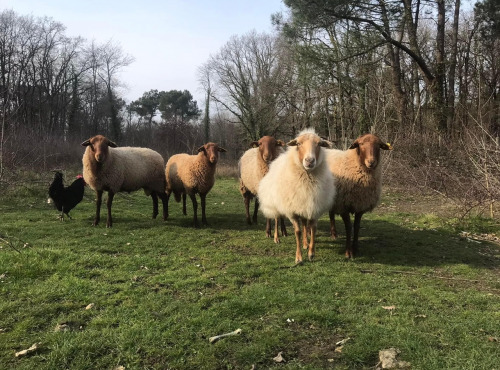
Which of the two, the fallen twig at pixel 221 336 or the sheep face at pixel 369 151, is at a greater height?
the sheep face at pixel 369 151

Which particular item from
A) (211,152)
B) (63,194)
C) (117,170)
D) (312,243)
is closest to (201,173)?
(211,152)

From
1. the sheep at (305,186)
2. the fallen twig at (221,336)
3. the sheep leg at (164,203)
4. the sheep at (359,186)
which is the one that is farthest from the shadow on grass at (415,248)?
the sheep leg at (164,203)

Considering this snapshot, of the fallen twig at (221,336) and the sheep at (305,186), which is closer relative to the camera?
the fallen twig at (221,336)

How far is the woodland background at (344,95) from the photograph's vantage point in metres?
14.1

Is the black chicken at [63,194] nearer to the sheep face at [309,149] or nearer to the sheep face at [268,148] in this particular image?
the sheep face at [268,148]

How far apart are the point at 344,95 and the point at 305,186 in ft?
68.6

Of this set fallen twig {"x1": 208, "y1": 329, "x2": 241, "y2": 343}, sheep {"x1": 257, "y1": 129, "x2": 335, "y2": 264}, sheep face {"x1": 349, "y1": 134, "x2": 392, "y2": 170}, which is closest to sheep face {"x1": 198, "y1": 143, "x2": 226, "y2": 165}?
sheep {"x1": 257, "y1": 129, "x2": 335, "y2": 264}

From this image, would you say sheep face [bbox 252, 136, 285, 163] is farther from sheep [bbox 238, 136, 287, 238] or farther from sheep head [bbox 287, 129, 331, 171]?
sheep head [bbox 287, 129, 331, 171]

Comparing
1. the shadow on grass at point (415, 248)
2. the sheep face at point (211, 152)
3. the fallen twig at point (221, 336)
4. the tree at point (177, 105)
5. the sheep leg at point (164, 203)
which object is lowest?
the fallen twig at point (221, 336)

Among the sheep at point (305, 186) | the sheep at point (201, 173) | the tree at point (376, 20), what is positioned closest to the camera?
the sheep at point (305, 186)

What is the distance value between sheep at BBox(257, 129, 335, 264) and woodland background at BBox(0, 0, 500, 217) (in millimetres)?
4535

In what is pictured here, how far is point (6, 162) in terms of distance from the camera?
1408 centimetres

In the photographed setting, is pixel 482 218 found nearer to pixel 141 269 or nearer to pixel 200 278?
pixel 200 278

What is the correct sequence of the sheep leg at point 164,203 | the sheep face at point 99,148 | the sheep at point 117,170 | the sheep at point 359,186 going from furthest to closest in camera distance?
the sheep leg at point 164,203 < the sheep at point 117,170 < the sheep face at point 99,148 < the sheep at point 359,186
